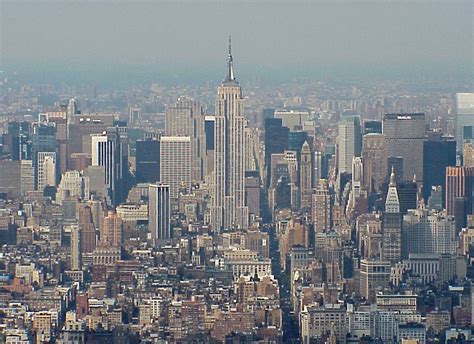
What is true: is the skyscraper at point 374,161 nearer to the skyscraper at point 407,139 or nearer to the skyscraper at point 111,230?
the skyscraper at point 407,139

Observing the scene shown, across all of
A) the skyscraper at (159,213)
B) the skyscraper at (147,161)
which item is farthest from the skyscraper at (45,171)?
the skyscraper at (159,213)

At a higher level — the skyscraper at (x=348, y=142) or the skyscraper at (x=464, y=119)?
the skyscraper at (x=464, y=119)

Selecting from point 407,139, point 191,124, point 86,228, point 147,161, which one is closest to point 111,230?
point 86,228

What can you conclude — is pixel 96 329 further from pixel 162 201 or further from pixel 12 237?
pixel 162 201

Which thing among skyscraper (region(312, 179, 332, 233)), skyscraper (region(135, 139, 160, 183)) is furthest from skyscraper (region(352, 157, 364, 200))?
skyscraper (region(135, 139, 160, 183))

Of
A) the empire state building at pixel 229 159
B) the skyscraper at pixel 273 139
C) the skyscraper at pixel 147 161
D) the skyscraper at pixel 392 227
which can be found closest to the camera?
the skyscraper at pixel 392 227

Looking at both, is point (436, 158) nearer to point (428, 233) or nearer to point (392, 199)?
point (392, 199)
